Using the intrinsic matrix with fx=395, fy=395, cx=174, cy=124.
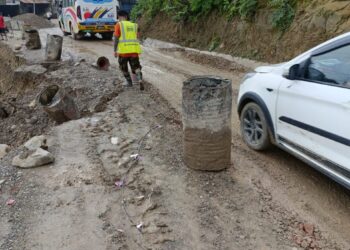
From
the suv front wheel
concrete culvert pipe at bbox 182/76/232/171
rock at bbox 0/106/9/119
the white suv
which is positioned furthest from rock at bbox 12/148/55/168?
rock at bbox 0/106/9/119

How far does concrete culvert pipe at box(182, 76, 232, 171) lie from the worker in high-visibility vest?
4.40 metres

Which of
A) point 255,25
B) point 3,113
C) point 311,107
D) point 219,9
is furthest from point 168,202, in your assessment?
point 219,9

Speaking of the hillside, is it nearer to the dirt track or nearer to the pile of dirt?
the dirt track

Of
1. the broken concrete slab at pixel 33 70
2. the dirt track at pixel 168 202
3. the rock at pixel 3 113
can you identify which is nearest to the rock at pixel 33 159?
the dirt track at pixel 168 202

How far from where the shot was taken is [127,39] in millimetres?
8961

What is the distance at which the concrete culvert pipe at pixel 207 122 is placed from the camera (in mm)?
4715

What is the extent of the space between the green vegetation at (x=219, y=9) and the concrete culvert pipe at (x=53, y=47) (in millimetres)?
6446

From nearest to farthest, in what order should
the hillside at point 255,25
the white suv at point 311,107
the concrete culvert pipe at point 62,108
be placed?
the white suv at point 311,107 < the concrete culvert pipe at point 62,108 < the hillside at point 255,25

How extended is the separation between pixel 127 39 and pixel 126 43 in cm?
10

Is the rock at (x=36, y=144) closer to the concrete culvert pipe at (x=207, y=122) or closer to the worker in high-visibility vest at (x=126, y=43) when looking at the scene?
the concrete culvert pipe at (x=207, y=122)

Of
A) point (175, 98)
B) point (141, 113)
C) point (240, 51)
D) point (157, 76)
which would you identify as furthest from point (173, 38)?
point (141, 113)

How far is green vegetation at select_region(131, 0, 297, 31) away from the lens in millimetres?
12461

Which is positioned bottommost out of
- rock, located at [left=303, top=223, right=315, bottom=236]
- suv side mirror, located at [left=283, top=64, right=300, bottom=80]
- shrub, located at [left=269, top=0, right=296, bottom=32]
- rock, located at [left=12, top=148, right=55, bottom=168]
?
rock, located at [left=303, top=223, right=315, bottom=236]

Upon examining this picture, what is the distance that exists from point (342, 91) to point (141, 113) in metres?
4.30
